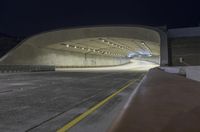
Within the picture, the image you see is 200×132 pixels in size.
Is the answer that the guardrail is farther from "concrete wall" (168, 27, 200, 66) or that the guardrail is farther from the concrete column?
"concrete wall" (168, 27, 200, 66)

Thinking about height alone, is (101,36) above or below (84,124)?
above

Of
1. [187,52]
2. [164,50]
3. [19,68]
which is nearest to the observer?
[164,50]

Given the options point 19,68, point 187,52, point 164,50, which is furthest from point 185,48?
point 19,68

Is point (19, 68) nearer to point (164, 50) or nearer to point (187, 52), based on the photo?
point (164, 50)

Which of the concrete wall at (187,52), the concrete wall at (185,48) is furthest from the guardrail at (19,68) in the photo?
the concrete wall at (187,52)

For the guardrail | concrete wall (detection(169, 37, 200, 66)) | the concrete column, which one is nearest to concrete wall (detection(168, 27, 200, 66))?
concrete wall (detection(169, 37, 200, 66))

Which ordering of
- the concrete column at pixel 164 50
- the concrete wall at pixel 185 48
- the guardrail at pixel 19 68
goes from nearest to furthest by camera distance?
the concrete column at pixel 164 50 → the concrete wall at pixel 185 48 → the guardrail at pixel 19 68

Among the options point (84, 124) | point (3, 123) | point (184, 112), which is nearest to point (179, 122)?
point (184, 112)

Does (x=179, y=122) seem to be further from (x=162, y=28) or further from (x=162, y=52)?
(x=162, y=28)

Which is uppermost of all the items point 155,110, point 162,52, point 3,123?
point 162,52

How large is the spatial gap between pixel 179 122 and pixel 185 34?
3504cm

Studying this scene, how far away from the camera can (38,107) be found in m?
7.87

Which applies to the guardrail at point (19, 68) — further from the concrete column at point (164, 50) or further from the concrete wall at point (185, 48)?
the concrete wall at point (185, 48)

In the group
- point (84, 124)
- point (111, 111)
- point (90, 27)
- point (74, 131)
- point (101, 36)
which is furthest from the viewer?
point (101, 36)
